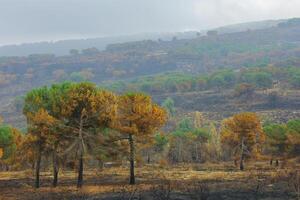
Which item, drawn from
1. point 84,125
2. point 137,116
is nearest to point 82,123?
point 84,125

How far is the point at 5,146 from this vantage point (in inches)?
3263

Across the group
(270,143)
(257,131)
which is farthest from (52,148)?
(270,143)

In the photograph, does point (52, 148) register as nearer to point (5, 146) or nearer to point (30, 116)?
point (30, 116)

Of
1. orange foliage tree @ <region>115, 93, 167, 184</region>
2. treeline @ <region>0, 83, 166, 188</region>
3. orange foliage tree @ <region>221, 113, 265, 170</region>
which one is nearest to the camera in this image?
treeline @ <region>0, 83, 166, 188</region>

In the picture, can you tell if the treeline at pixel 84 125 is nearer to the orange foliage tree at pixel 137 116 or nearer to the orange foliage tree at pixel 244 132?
the orange foliage tree at pixel 137 116

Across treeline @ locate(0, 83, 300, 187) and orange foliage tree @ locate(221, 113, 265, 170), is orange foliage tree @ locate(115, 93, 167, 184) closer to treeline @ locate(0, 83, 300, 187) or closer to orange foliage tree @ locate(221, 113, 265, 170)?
treeline @ locate(0, 83, 300, 187)

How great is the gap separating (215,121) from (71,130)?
494ft

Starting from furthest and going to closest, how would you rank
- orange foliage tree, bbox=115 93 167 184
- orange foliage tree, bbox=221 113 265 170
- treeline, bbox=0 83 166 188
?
1. orange foliage tree, bbox=221 113 265 170
2. orange foliage tree, bbox=115 93 167 184
3. treeline, bbox=0 83 166 188

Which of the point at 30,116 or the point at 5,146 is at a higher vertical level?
the point at 30,116

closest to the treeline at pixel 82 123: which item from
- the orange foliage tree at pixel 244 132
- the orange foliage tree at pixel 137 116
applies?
the orange foliage tree at pixel 137 116

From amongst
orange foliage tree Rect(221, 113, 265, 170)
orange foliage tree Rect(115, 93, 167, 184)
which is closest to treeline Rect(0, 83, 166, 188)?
orange foliage tree Rect(115, 93, 167, 184)

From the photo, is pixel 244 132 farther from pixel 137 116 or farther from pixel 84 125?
pixel 84 125

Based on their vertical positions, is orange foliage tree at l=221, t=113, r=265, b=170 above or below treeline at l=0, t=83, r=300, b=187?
below

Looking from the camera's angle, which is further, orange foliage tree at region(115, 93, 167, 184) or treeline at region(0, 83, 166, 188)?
orange foliage tree at region(115, 93, 167, 184)
